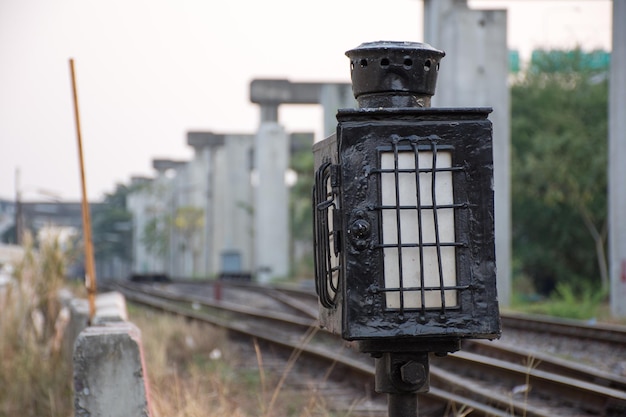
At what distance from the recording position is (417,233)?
9.80ft

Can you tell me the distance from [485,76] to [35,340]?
Result: 13.2m

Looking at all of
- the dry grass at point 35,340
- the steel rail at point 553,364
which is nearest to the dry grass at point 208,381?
the dry grass at point 35,340

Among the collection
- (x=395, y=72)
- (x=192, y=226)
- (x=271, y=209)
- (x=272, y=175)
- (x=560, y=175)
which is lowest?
(x=192, y=226)

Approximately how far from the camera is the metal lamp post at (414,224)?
2947 mm

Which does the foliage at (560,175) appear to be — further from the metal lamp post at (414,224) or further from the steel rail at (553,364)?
the metal lamp post at (414,224)

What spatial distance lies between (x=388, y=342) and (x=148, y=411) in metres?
1.99

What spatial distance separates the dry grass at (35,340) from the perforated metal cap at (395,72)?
12.8 feet

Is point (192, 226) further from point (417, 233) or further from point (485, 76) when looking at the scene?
point (417, 233)

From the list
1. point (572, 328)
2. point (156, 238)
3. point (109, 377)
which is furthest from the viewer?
point (156, 238)

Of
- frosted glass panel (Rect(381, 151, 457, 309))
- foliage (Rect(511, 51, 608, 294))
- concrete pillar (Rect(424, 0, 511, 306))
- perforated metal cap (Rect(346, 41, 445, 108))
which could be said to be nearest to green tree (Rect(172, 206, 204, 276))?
foliage (Rect(511, 51, 608, 294))

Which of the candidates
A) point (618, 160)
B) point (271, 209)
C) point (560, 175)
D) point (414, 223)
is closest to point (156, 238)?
point (271, 209)

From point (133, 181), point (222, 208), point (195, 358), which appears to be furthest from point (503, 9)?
point (133, 181)

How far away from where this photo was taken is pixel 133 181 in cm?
8962

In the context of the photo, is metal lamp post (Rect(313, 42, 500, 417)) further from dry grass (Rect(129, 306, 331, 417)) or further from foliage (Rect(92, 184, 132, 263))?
foliage (Rect(92, 184, 132, 263))
